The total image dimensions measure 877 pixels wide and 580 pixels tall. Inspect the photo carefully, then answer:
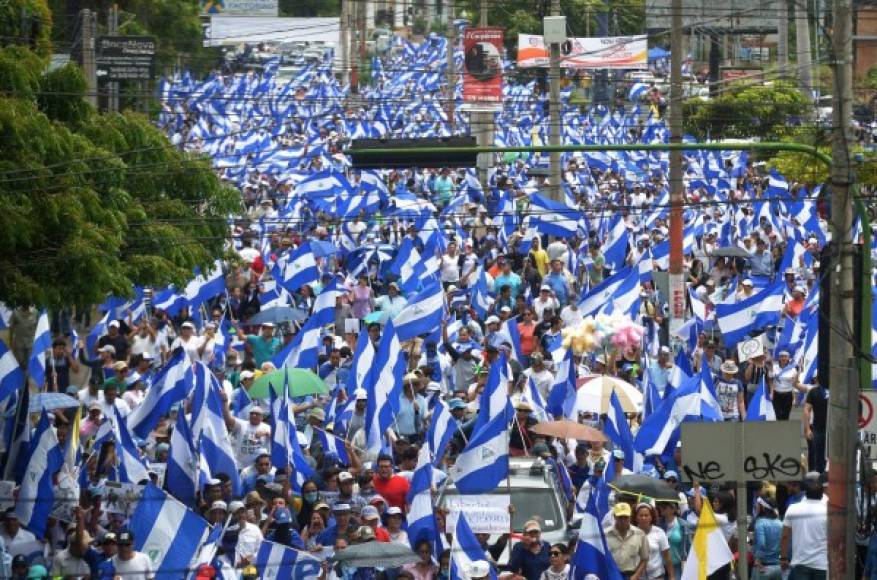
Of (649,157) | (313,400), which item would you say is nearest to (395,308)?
(313,400)

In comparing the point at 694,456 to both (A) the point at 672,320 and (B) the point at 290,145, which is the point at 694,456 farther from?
(B) the point at 290,145

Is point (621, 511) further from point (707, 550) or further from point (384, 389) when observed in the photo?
point (384, 389)

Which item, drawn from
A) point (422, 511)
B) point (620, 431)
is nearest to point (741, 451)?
point (422, 511)

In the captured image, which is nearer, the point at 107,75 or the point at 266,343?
the point at 266,343

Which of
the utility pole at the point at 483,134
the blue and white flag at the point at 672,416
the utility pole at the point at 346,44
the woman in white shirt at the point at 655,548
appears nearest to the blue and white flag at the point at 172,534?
the woman in white shirt at the point at 655,548

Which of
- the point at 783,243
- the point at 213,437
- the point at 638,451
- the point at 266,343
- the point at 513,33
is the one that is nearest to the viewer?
the point at 213,437

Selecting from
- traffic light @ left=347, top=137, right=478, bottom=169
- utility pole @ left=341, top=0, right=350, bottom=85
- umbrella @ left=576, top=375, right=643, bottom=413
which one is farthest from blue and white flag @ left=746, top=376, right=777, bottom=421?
utility pole @ left=341, top=0, right=350, bottom=85
